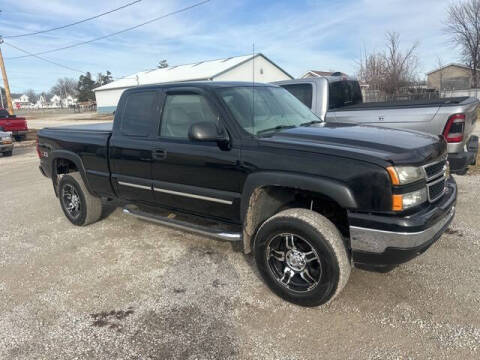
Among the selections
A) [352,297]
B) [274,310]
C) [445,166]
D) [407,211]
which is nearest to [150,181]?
[274,310]

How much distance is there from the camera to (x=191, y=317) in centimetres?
296

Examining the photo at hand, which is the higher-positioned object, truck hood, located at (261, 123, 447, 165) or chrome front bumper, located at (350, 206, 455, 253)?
truck hood, located at (261, 123, 447, 165)

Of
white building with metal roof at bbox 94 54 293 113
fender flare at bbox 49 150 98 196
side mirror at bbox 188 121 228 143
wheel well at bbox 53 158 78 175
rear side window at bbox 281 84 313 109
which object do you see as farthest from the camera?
white building with metal roof at bbox 94 54 293 113

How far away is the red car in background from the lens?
17938mm

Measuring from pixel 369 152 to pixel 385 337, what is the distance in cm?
133

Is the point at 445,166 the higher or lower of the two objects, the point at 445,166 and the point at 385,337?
the higher

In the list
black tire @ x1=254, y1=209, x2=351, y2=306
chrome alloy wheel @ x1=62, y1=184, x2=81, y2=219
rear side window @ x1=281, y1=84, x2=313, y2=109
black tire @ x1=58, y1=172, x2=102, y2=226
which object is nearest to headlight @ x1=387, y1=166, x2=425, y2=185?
black tire @ x1=254, y1=209, x2=351, y2=306

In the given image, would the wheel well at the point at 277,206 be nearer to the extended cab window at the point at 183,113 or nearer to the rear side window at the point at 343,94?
the extended cab window at the point at 183,113

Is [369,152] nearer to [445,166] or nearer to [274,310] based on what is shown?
Answer: [445,166]

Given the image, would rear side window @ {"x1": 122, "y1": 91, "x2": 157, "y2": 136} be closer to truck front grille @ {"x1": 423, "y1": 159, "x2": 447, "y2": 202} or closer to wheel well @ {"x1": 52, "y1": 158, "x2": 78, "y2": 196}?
wheel well @ {"x1": 52, "y1": 158, "x2": 78, "y2": 196}

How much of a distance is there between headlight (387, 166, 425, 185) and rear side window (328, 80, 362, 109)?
3.60 metres

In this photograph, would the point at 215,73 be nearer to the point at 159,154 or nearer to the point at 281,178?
the point at 159,154

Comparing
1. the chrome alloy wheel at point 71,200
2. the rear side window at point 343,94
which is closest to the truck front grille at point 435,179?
the rear side window at point 343,94

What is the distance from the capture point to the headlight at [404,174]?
250cm
